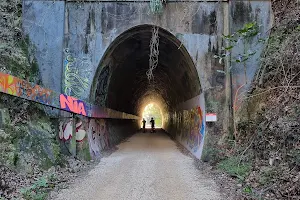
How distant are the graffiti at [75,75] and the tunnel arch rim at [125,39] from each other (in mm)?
352

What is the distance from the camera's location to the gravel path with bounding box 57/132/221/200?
5.82 metres

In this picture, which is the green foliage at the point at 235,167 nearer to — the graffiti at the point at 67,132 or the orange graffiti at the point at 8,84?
the graffiti at the point at 67,132

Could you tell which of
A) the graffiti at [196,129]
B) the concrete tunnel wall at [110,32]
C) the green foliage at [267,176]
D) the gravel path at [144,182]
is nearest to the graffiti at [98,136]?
the gravel path at [144,182]

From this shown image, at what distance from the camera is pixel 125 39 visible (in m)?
10.6

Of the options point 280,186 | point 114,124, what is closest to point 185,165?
point 280,186

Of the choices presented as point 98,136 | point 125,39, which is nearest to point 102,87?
point 98,136

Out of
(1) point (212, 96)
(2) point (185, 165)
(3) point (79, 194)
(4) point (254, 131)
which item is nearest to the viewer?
(3) point (79, 194)

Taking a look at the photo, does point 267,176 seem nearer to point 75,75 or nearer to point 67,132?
point 67,132

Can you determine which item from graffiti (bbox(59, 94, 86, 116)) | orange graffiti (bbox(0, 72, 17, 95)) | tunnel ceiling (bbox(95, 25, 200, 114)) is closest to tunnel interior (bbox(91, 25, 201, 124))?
tunnel ceiling (bbox(95, 25, 200, 114))

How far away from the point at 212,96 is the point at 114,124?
745 centimetres

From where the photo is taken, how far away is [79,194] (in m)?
5.87

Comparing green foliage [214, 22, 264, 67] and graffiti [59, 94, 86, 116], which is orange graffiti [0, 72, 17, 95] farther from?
green foliage [214, 22, 264, 67]

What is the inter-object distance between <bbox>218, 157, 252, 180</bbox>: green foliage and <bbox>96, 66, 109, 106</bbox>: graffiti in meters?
5.72

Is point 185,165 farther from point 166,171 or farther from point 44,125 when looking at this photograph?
point 44,125
